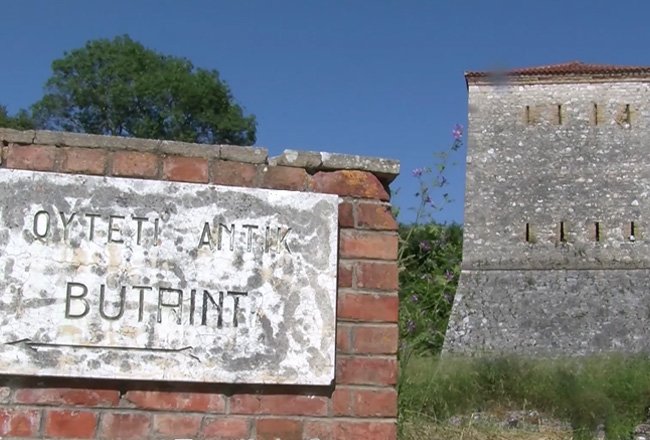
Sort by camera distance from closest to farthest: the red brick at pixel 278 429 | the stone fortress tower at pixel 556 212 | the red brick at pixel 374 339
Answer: the red brick at pixel 278 429 → the red brick at pixel 374 339 → the stone fortress tower at pixel 556 212

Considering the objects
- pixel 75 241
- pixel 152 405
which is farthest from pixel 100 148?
pixel 152 405

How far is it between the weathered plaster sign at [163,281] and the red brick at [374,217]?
0.14 meters

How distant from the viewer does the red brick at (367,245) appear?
9.66ft

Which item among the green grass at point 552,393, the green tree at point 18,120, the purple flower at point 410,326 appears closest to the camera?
the purple flower at point 410,326

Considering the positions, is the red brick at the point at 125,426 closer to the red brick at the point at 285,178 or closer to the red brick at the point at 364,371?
the red brick at the point at 364,371

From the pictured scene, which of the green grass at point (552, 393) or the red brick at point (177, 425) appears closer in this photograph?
the red brick at point (177, 425)

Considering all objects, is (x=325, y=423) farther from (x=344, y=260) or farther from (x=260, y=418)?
(x=344, y=260)

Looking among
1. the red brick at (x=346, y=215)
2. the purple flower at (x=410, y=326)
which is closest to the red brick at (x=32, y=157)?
the red brick at (x=346, y=215)

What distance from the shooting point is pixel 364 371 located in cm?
287

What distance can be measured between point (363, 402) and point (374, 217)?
64 cm

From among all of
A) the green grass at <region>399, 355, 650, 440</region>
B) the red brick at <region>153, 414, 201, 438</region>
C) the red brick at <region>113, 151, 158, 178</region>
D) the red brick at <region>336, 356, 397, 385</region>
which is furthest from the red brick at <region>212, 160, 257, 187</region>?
the green grass at <region>399, 355, 650, 440</region>

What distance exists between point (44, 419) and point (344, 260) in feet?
3.62

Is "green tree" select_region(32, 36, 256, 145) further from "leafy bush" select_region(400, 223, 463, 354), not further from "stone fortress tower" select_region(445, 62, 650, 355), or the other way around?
"leafy bush" select_region(400, 223, 463, 354)

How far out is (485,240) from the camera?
73.1ft
